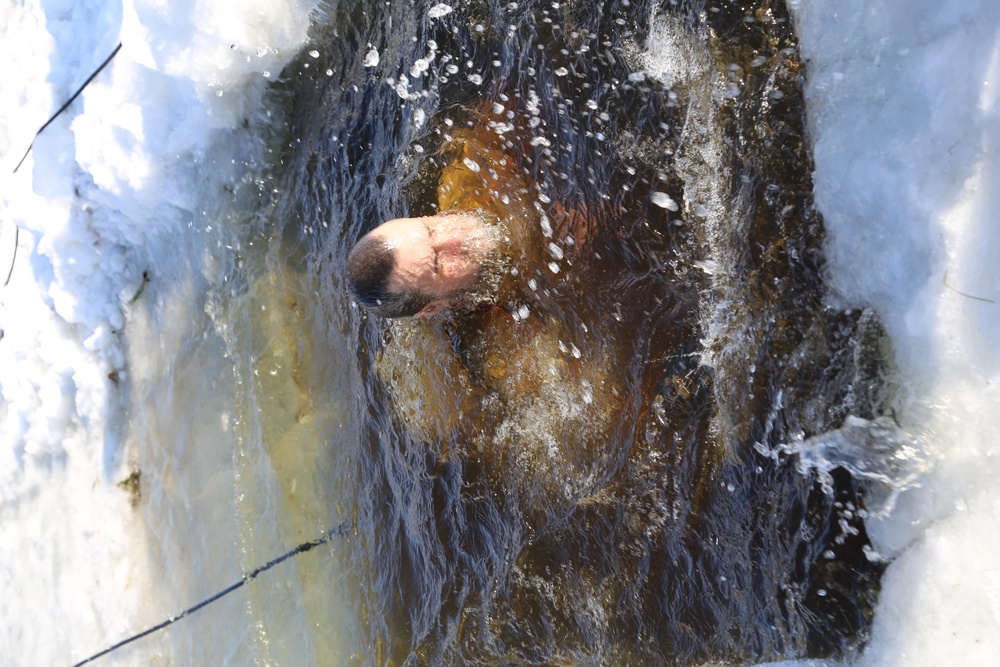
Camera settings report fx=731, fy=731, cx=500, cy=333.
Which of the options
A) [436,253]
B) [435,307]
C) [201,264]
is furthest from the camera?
[201,264]

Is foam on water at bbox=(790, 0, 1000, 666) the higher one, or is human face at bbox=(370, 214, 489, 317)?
human face at bbox=(370, 214, 489, 317)

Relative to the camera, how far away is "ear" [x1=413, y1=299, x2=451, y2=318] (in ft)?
7.50

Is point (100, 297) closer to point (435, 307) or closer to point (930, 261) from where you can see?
point (435, 307)

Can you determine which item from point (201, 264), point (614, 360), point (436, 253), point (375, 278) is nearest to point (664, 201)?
point (614, 360)

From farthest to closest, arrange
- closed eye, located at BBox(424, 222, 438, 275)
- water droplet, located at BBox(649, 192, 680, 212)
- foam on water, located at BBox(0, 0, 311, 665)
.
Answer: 1. foam on water, located at BBox(0, 0, 311, 665)
2. water droplet, located at BBox(649, 192, 680, 212)
3. closed eye, located at BBox(424, 222, 438, 275)

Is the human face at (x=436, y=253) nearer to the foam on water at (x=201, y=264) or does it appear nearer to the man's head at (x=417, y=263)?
the man's head at (x=417, y=263)

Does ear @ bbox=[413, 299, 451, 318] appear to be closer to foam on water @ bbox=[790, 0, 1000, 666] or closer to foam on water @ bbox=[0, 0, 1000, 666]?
foam on water @ bbox=[0, 0, 1000, 666]

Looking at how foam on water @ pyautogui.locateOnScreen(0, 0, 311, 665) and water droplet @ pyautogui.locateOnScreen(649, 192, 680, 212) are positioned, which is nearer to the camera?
water droplet @ pyautogui.locateOnScreen(649, 192, 680, 212)

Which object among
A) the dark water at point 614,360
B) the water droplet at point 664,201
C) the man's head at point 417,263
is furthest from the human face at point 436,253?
the water droplet at point 664,201

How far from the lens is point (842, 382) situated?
2.06 meters

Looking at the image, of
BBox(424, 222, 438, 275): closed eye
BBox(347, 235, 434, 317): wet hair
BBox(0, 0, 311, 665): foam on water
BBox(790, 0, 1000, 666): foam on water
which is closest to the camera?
BBox(790, 0, 1000, 666): foam on water

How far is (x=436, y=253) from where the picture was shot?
2.23 m

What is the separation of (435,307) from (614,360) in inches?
24.1

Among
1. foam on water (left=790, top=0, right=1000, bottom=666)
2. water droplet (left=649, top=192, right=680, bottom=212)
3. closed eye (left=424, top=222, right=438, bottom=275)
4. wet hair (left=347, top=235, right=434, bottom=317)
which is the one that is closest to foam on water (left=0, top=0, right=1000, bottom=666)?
foam on water (left=790, top=0, right=1000, bottom=666)
